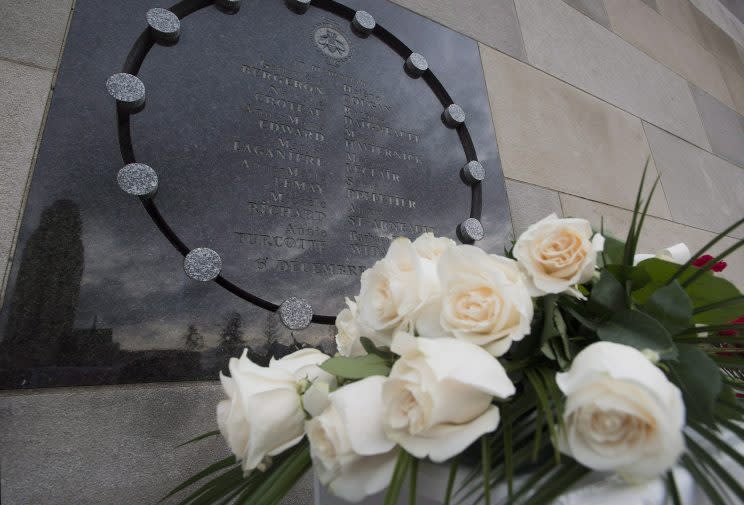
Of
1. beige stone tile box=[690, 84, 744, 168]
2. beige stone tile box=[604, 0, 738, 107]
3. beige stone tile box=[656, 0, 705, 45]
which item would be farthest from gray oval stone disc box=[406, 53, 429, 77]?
beige stone tile box=[656, 0, 705, 45]

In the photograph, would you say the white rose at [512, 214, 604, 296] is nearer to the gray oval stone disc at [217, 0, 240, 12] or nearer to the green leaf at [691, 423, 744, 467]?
the green leaf at [691, 423, 744, 467]

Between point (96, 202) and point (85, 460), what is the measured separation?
17.8 inches

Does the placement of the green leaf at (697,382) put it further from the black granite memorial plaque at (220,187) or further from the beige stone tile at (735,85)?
the beige stone tile at (735,85)

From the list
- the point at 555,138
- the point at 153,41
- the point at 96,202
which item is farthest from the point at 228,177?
A: the point at 555,138

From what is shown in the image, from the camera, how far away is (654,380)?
1.13 ft

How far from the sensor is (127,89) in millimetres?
981

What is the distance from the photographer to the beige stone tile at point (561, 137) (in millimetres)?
1699

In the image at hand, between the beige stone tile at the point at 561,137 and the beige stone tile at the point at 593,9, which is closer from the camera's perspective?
the beige stone tile at the point at 561,137

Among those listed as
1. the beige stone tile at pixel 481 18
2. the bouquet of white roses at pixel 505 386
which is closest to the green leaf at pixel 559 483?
the bouquet of white roses at pixel 505 386

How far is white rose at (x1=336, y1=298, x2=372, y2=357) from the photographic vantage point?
0.59 metres

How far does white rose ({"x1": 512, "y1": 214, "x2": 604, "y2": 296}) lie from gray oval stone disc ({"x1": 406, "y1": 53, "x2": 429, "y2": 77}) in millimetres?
1096

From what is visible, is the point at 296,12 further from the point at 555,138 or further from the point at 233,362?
the point at 233,362

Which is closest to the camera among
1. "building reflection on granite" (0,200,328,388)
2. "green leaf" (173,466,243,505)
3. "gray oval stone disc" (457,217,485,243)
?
"green leaf" (173,466,243,505)

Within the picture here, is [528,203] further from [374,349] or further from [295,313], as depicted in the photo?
[374,349]
